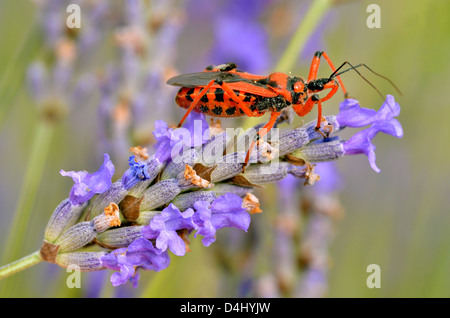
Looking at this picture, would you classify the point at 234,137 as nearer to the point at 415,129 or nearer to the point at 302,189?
the point at 302,189

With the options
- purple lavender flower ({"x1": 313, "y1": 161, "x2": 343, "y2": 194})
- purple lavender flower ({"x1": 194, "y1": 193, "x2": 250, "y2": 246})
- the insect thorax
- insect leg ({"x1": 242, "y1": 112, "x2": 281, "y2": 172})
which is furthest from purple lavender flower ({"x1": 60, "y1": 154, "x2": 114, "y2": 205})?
purple lavender flower ({"x1": 313, "y1": 161, "x2": 343, "y2": 194})

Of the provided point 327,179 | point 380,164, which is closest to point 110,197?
point 327,179

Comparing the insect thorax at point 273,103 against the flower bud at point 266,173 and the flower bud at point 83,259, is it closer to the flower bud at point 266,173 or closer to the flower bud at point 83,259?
the flower bud at point 266,173

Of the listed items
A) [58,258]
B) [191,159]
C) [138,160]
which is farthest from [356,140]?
[58,258]

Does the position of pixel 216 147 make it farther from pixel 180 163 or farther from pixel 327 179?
pixel 327 179

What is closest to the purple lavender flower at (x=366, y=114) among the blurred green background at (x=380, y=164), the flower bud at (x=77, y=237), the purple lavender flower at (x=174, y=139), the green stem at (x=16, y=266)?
the purple lavender flower at (x=174, y=139)

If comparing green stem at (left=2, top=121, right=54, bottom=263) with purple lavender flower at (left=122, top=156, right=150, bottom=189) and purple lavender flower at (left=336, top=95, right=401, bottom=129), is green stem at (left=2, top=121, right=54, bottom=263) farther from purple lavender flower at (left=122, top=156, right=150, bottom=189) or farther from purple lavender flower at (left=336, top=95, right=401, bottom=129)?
purple lavender flower at (left=336, top=95, right=401, bottom=129)
